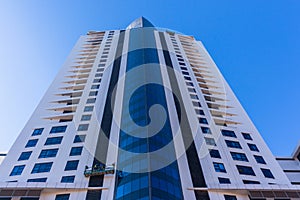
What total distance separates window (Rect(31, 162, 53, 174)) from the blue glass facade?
1044cm

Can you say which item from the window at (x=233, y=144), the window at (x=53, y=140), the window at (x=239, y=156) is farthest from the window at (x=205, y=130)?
the window at (x=53, y=140)

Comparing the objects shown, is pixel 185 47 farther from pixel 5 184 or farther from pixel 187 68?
pixel 5 184

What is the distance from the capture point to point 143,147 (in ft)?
105

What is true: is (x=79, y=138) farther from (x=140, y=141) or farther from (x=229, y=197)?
(x=229, y=197)

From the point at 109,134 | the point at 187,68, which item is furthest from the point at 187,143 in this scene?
the point at 187,68

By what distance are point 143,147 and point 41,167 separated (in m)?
14.9

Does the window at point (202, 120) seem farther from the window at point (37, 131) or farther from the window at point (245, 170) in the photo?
the window at point (37, 131)

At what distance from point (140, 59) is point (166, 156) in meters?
27.1

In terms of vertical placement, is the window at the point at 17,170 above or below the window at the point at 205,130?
below

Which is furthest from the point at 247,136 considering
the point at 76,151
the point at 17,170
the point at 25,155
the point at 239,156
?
the point at 17,170

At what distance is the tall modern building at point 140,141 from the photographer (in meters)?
30.3

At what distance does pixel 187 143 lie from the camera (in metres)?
38.8


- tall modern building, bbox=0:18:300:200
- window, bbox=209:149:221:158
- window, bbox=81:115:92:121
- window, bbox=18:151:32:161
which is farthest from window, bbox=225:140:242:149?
window, bbox=18:151:32:161

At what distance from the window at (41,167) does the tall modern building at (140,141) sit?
5.9 inches
